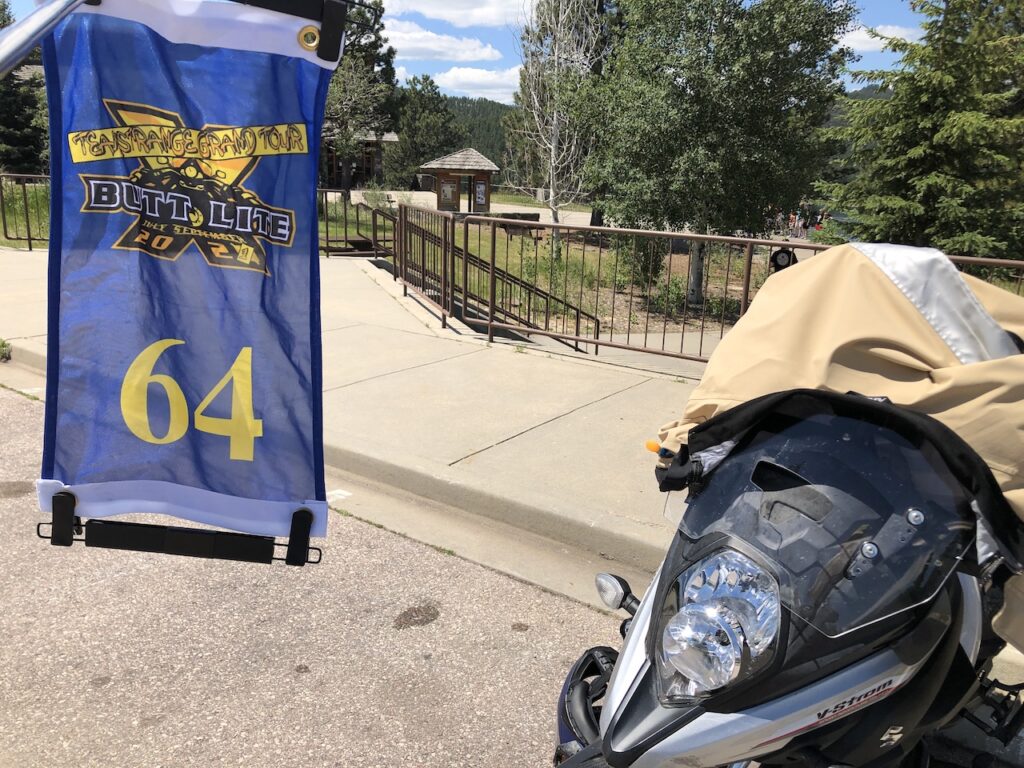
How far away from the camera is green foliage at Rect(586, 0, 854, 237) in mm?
16375

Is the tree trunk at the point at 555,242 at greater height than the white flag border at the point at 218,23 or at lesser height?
lesser

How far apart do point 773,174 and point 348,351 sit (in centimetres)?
1337

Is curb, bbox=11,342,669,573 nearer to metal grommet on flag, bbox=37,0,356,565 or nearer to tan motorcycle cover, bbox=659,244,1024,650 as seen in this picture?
metal grommet on flag, bbox=37,0,356,565

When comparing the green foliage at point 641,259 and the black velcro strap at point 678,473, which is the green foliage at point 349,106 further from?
the black velcro strap at point 678,473

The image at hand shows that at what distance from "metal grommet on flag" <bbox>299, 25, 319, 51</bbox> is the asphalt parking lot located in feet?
7.32

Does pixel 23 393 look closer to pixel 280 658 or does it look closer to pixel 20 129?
pixel 280 658

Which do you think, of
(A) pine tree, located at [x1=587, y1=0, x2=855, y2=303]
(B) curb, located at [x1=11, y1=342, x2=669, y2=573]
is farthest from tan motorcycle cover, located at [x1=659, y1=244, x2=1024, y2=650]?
(A) pine tree, located at [x1=587, y1=0, x2=855, y2=303]

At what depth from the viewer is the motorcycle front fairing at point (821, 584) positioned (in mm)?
1342

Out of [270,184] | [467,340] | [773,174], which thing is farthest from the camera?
[773,174]

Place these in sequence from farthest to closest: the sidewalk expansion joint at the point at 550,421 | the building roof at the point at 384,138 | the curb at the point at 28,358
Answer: the building roof at the point at 384,138 → the curb at the point at 28,358 → the sidewalk expansion joint at the point at 550,421

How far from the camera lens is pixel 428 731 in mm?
2697

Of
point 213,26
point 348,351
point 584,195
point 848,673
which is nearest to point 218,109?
point 213,26

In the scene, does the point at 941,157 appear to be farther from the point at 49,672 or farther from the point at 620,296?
the point at 49,672

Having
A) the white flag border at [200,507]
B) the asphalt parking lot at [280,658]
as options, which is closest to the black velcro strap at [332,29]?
the white flag border at [200,507]
